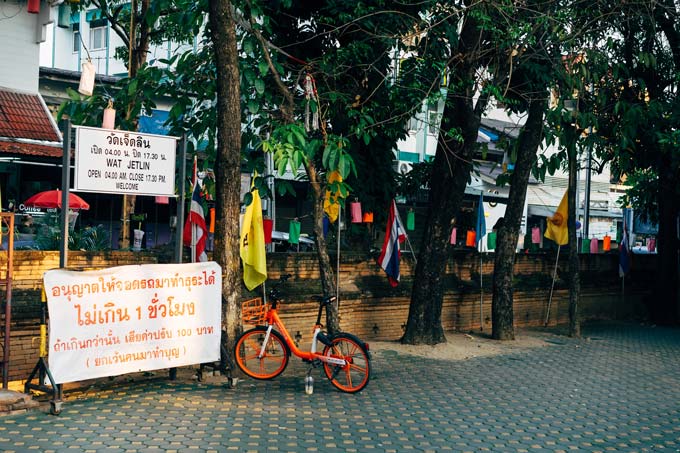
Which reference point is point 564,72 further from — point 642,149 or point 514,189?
point 642,149

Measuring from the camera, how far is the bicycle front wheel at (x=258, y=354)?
11.4 m

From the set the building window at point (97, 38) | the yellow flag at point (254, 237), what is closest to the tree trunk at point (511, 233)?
the yellow flag at point (254, 237)

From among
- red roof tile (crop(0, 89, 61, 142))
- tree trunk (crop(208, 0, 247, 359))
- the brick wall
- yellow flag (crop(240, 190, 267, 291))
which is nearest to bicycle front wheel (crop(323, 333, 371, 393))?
tree trunk (crop(208, 0, 247, 359))

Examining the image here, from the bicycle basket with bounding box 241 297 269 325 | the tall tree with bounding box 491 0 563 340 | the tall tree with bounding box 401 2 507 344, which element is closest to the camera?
the bicycle basket with bounding box 241 297 269 325

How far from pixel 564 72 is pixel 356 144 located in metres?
3.97

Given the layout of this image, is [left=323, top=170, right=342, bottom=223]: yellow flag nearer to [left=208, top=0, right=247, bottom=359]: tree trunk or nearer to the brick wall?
the brick wall

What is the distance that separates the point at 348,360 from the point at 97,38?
97.2 feet

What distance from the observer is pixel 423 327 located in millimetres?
15500

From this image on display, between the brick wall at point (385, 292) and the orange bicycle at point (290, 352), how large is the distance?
223 centimetres

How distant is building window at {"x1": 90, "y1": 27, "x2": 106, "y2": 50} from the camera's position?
120 feet

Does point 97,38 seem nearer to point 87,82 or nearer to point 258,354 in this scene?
point 87,82

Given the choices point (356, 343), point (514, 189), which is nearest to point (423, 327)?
point (514, 189)

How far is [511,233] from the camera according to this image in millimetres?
17234

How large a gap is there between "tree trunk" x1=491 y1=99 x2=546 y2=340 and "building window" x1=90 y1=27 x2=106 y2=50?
24134mm
